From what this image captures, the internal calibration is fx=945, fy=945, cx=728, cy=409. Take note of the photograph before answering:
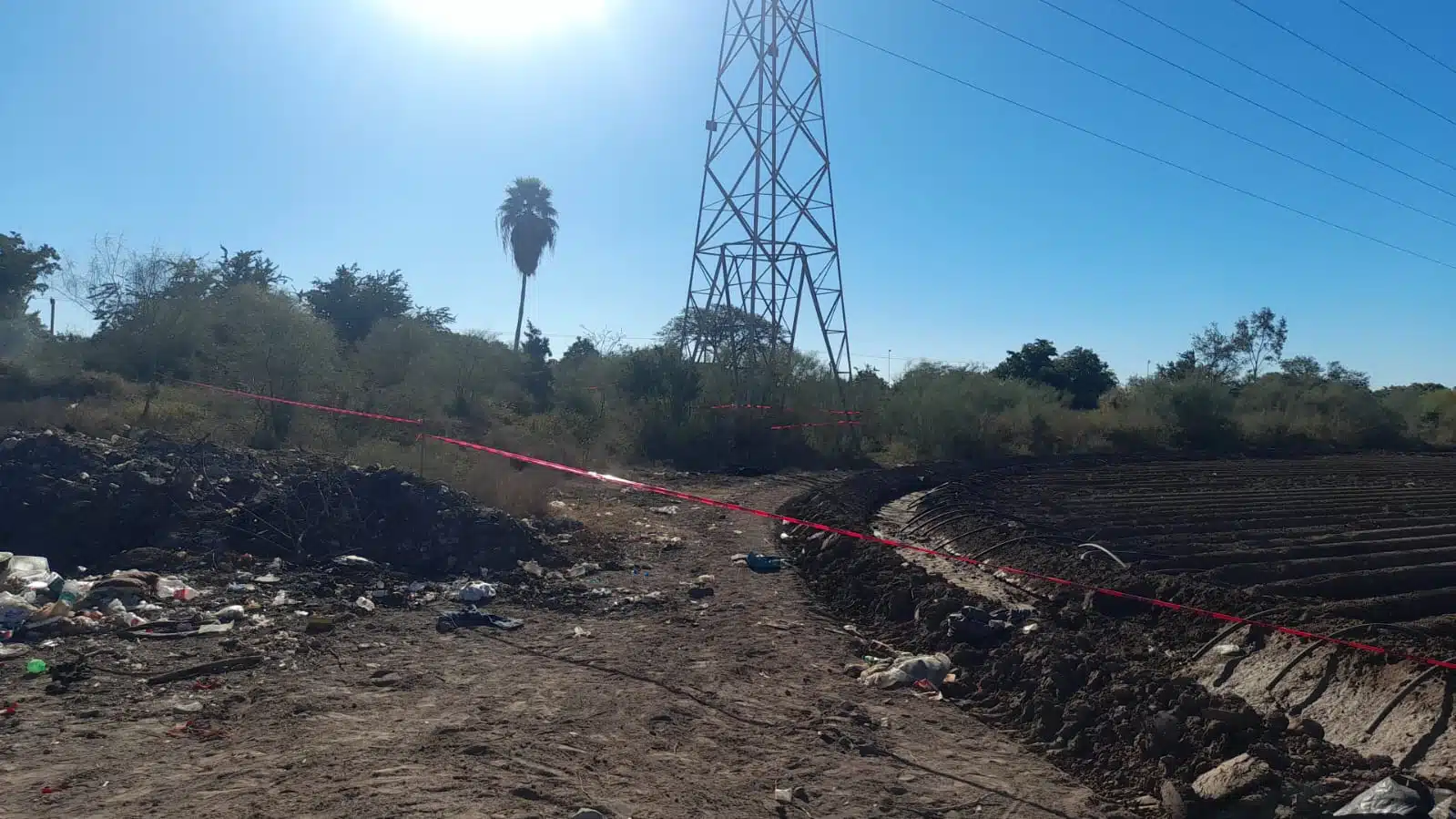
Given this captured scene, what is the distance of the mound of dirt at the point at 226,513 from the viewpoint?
9.96m

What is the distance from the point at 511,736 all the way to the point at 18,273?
3620 centimetres

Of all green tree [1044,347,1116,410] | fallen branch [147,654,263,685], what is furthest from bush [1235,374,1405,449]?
fallen branch [147,654,263,685]

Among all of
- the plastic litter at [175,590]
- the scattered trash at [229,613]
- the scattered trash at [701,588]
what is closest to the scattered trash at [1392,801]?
the scattered trash at [701,588]

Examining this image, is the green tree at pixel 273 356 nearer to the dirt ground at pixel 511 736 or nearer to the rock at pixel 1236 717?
the dirt ground at pixel 511 736

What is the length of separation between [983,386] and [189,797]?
30330 mm

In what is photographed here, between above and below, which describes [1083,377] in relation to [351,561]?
above

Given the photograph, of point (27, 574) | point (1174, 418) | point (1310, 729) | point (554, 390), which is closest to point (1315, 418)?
point (1174, 418)

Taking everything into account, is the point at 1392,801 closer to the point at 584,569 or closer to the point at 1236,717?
the point at 1236,717

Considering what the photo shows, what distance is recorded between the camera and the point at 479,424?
25.0 m

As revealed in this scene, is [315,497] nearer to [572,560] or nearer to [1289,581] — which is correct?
[572,560]

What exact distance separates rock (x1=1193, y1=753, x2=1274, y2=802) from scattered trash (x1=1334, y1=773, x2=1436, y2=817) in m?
0.37

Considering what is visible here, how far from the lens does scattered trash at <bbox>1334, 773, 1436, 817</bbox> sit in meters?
4.53

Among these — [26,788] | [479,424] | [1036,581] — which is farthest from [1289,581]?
[479,424]

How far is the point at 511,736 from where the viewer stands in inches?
226
